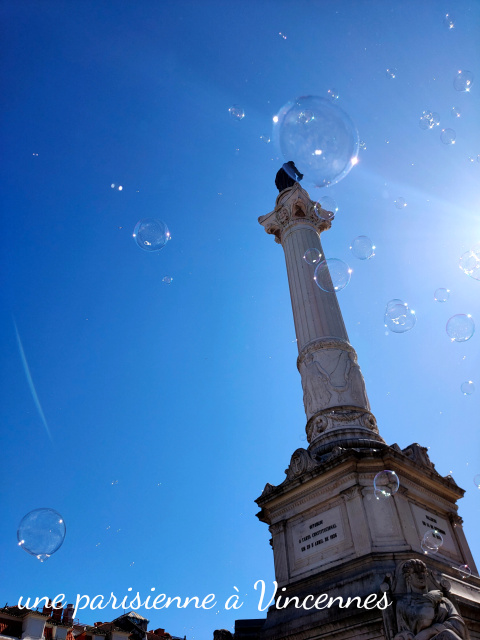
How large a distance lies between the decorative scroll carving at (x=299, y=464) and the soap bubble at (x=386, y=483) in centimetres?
215

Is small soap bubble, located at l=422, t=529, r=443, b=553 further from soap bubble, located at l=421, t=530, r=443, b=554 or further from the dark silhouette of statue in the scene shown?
the dark silhouette of statue

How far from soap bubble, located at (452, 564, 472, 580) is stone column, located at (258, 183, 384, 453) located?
388cm

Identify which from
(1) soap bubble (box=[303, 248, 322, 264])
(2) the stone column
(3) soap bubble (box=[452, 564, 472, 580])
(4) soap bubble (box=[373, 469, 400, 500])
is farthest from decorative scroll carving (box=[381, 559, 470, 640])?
(1) soap bubble (box=[303, 248, 322, 264])

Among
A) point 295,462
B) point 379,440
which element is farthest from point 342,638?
point 379,440

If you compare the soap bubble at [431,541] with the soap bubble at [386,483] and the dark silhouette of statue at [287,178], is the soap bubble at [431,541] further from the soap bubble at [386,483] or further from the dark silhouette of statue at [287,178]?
the dark silhouette of statue at [287,178]

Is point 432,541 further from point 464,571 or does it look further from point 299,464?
point 299,464

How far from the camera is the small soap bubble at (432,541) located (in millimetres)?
12211

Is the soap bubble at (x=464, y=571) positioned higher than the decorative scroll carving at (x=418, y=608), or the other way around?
the soap bubble at (x=464, y=571)

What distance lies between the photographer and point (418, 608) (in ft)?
31.7

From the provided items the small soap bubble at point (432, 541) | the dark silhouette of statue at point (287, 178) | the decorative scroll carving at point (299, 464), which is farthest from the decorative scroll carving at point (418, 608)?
the dark silhouette of statue at point (287, 178)

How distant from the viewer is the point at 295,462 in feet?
49.8

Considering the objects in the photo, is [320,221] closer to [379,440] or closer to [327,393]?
[327,393]

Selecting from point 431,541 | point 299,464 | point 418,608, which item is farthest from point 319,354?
point 418,608

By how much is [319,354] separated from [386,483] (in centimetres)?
643
